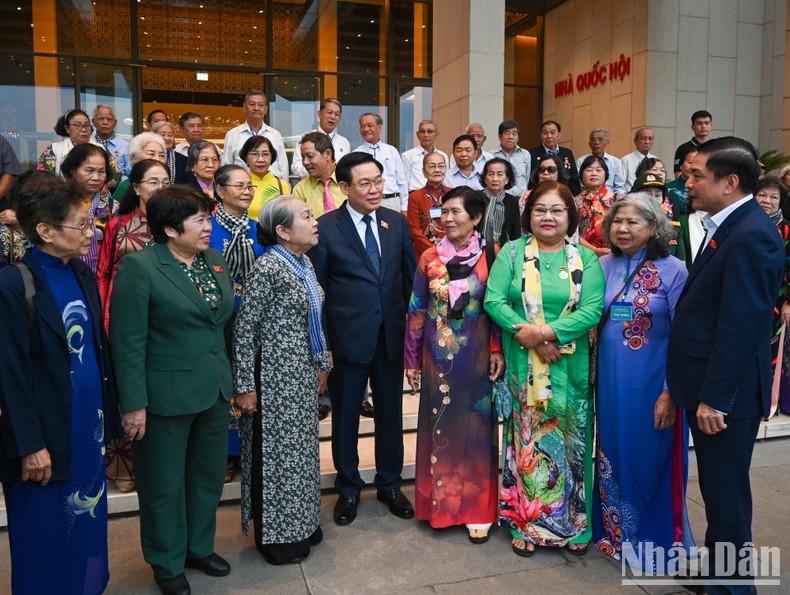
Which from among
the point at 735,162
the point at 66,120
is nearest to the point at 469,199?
the point at 735,162

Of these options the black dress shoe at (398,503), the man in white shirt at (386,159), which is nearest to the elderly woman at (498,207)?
the man in white shirt at (386,159)

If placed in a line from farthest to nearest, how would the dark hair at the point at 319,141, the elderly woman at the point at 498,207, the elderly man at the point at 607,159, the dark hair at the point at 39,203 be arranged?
the elderly man at the point at 607,159
the elderly woman at the point at 498,207
the dark hair at the point at 319,141
the dark hair at the point at 39,203

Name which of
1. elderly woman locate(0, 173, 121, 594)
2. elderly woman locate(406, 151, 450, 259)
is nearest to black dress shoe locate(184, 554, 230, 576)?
elderly woman locate(0, 173, 121, 594)

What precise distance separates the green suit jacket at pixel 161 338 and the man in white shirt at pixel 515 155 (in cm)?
516

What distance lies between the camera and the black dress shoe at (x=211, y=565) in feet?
10.4

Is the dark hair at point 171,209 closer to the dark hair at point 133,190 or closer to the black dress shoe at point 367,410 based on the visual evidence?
the dark hair at point 133,190

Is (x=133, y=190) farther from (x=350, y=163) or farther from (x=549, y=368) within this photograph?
(x=549, y=368)

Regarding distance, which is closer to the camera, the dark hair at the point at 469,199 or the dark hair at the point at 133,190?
the dark hair at the point at 469,199

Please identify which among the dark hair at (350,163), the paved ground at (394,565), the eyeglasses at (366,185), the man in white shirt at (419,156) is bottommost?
the paved ground at (394,565)

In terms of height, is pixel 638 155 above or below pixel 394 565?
above

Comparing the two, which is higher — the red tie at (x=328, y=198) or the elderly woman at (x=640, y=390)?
the red tie at (x=328, y=198)

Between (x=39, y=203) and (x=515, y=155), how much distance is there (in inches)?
237

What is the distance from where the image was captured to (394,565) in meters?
3.29

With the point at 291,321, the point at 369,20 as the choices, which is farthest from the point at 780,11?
the point at 291,321
